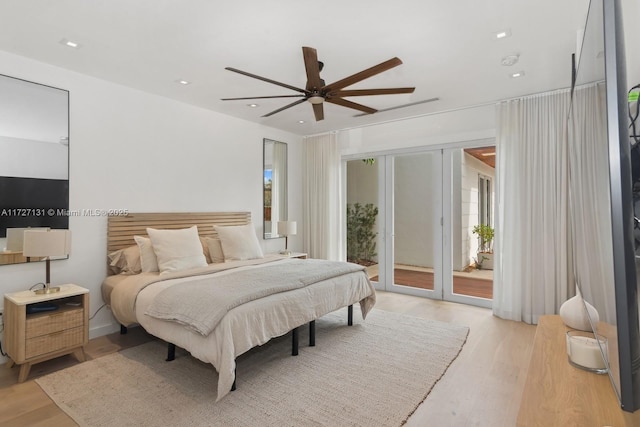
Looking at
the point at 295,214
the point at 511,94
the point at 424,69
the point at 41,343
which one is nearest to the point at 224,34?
the point at 424,69

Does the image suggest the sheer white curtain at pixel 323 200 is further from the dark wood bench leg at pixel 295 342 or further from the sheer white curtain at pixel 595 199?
the sheer white curtain at pixel 595 199

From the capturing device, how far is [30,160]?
3.05 meters

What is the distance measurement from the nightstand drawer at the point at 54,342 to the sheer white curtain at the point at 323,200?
141 inches

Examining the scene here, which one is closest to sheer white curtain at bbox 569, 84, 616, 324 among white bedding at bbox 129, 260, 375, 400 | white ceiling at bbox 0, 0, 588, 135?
white ceiling at bbox 0, 0, 588, 135

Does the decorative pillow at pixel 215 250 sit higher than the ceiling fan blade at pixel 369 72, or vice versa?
the ceiling fan blade at pixel 369 72

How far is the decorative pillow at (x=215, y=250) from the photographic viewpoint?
4.09 m

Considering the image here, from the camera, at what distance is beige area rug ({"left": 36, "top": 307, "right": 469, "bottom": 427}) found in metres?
2.09

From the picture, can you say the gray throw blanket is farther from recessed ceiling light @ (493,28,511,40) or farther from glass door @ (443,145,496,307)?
recessed ceiling light @ (493,28,511,40)

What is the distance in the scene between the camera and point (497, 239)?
410 cm

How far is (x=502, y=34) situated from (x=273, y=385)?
10.4 ft

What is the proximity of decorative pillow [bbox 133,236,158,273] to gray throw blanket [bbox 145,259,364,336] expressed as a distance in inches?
32.9

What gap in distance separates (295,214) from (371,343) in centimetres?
311

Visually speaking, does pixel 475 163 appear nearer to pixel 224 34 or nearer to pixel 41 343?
pixel 224 34

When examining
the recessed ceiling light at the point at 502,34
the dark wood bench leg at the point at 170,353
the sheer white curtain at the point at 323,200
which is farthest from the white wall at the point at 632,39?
the sheer white curtain at the point at 323,200
